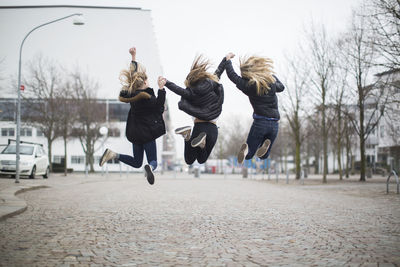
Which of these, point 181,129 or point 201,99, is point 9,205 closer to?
point 181,129

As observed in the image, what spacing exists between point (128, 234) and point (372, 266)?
5.95 m

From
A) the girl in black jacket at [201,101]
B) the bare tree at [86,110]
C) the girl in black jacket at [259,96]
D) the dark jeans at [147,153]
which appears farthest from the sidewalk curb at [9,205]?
the girl in black jacket at [259,96]

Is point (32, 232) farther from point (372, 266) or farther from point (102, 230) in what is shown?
point (372, 266)

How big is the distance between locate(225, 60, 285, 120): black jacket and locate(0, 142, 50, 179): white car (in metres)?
23.6

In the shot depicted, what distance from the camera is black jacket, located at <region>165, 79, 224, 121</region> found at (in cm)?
517

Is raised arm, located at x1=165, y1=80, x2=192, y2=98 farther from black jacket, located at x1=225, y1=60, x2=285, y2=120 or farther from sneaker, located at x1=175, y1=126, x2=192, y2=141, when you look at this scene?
black jacket, located at x1=225, y1=60, x2=285, y2=120

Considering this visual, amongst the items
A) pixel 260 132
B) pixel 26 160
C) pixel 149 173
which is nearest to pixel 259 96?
pixel 260 132

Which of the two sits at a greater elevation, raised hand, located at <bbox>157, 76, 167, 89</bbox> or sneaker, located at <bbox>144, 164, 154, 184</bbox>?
raised hand, located at <bbox>157, 76, 167, 89</bbox>

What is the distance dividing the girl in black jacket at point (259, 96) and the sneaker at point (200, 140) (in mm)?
499

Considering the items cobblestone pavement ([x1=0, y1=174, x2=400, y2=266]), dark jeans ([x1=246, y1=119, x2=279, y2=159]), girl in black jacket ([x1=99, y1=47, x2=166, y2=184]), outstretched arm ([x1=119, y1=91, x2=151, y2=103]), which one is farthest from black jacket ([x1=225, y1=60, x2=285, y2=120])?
cobblestone pavement ([x1=0, y1=174, x2=400, y2=266])

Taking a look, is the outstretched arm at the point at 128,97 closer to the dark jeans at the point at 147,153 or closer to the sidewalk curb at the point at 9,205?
the dark jeans at the point at 147,153

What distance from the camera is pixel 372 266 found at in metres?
7.60

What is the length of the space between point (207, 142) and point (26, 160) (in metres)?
27.1

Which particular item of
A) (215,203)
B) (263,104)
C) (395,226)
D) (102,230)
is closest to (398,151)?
(215,203)
